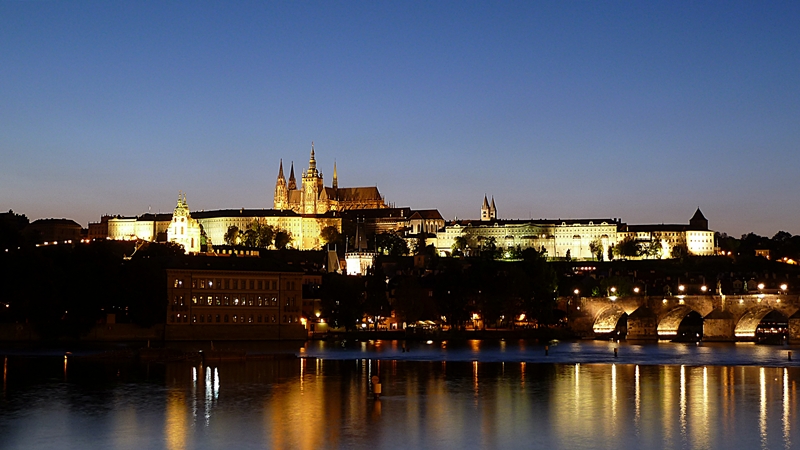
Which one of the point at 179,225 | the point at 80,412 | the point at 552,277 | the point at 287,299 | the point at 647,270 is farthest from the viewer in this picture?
the point at 647,270

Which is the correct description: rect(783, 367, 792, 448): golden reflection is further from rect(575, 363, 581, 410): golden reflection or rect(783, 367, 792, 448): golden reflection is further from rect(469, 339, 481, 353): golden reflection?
rect(469, 339, 481, 353): golden reflection

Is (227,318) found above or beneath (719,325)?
above

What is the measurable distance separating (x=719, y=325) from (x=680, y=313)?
325 inches

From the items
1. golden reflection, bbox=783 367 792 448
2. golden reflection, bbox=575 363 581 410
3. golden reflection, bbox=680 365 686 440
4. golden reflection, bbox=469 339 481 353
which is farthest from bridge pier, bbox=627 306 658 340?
golden reflection, bbox=783 367 792 448

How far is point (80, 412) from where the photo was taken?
35969 mm

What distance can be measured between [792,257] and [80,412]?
17718 cm

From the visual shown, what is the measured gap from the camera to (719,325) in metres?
88.9

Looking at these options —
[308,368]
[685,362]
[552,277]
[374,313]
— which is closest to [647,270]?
[552,277]

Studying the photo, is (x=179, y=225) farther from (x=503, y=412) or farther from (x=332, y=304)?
(x=503, y=412)

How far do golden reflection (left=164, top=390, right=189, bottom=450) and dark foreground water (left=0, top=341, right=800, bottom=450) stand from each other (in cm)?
7

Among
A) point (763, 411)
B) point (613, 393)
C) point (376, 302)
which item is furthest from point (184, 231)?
point (763, 411)

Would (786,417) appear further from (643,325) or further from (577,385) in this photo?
(643,325)

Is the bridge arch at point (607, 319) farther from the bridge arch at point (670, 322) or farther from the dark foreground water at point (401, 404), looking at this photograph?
the dark foreground water at point (401, 404)

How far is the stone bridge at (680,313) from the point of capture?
8450cm
